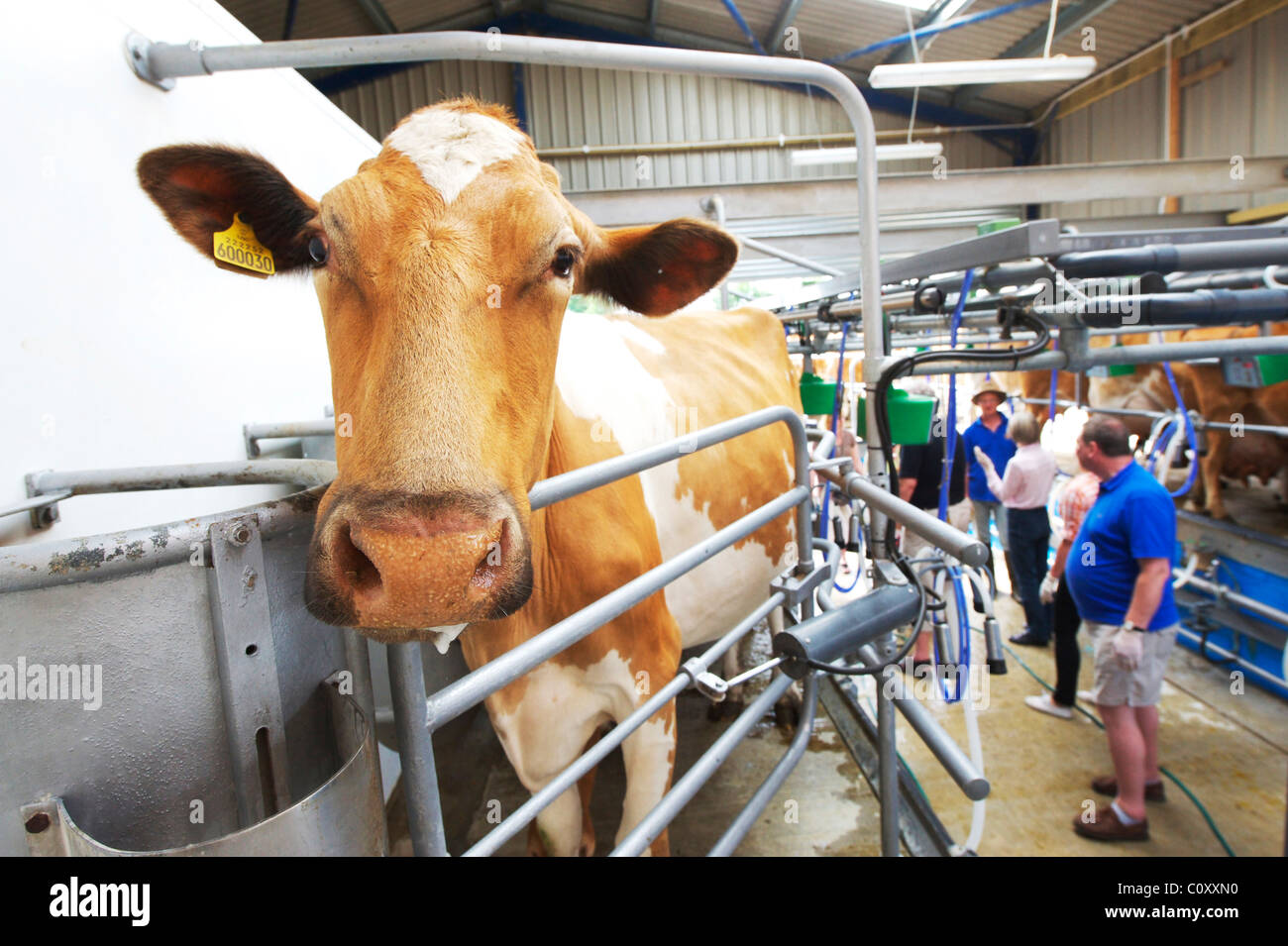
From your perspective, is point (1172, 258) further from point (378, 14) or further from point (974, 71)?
point (378, 14)

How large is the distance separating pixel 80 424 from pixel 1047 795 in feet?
14.4

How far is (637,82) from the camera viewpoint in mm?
12617

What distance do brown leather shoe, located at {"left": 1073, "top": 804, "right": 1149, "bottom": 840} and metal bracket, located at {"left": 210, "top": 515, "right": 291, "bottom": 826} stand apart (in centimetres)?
374

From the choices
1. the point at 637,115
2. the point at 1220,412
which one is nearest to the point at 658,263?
the point at 1220,412

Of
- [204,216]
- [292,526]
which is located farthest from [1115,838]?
[204,216]

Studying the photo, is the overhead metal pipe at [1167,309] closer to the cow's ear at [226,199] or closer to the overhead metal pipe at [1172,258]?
the overhead metal pipe at [1172,258]

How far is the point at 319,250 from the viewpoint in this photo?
4.16 ft

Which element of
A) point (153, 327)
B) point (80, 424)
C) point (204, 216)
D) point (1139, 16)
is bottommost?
point (80, 424)

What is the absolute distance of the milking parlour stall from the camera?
0.79 meters

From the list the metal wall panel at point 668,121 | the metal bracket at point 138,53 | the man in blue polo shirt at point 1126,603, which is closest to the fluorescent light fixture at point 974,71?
the man in blue polo shirt at point 1126,603

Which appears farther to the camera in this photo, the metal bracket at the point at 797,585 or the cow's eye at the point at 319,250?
the metal bracket at the point at 797,585

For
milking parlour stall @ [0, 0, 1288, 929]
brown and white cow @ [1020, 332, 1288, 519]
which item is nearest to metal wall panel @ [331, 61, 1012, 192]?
brown and white cow @ [1020, 332, 1288, 519]

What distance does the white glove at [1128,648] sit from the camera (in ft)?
10.4
